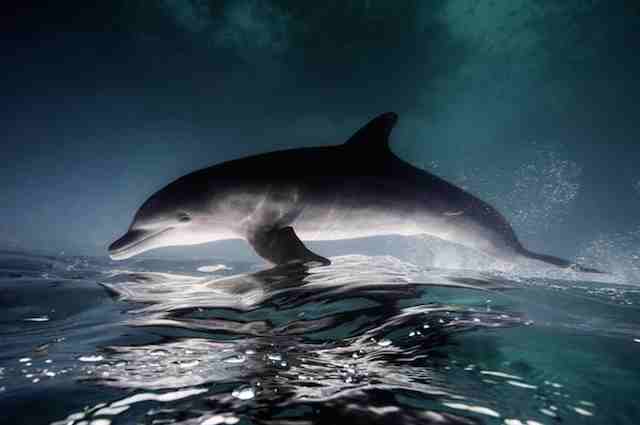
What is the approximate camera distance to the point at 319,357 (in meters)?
2.98

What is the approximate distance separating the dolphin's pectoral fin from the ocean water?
0.40 metres

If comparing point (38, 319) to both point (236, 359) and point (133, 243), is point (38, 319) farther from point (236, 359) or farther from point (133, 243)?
point (236, 359)

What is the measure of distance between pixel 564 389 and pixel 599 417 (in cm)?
29

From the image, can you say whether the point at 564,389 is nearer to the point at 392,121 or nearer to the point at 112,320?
the point at 112,320

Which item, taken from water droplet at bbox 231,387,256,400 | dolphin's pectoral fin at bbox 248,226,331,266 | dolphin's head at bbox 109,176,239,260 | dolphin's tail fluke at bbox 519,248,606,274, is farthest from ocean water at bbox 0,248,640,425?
dolphin's tail fluke at bbox 519,248,606,274

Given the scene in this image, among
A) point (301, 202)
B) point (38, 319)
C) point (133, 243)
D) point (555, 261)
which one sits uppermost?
point (301, 202)

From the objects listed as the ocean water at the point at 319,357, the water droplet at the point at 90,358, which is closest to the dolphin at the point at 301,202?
the ocean water at the point at 319,357

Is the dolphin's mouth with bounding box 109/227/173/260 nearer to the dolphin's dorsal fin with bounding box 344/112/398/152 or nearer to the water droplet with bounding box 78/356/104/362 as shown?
the water droplet with bounding box 78/356/104/362

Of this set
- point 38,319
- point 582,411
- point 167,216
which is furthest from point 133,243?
point 582,411

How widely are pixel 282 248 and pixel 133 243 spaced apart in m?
2.42

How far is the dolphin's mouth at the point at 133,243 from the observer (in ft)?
19.6

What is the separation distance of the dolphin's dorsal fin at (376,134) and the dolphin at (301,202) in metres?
0.02

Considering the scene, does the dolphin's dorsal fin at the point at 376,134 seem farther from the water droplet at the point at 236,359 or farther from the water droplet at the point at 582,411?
the water droplet at the point at 582,411

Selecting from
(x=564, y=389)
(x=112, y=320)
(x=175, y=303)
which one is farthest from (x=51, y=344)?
(x=564, y=389)
